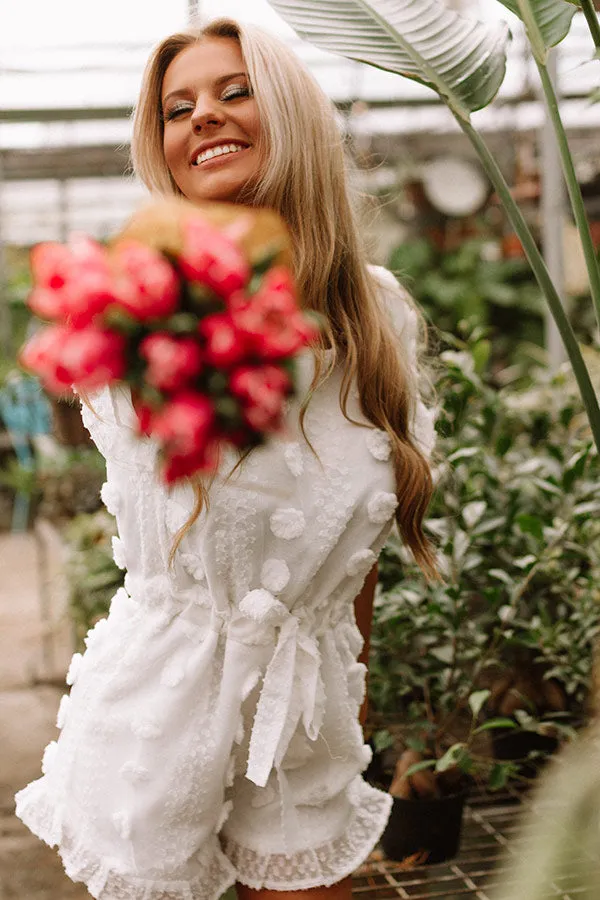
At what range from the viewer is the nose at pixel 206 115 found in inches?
39.1

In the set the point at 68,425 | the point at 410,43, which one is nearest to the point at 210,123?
the point at 410,43

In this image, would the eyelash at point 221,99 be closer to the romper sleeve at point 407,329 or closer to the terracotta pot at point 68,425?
the romper sleeve at point 407,329

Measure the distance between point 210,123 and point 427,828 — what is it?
161 cm

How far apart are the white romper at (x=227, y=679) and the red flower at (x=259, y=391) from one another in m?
0.70

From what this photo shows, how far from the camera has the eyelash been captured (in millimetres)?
1025

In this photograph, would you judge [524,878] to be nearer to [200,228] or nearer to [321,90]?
[200,228]

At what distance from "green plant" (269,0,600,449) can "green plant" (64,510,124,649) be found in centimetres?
196

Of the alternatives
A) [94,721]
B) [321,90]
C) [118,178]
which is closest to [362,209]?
[321,90]

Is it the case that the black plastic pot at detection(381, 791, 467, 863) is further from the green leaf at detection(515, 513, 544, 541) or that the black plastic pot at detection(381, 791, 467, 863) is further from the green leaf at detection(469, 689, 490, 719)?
the green leaf at detection(515, 513, 544, 541)

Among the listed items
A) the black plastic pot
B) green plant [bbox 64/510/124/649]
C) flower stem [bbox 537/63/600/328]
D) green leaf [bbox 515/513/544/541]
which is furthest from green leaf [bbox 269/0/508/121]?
green plant [bbox 64/510/124/649]

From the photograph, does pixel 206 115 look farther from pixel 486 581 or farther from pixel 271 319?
pixel 486 581

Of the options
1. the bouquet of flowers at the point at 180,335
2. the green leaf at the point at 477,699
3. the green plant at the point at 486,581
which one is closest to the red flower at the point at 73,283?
the bouquet of flowers at the point at 180,335

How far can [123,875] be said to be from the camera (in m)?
1.18

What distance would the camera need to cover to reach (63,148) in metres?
6.95
